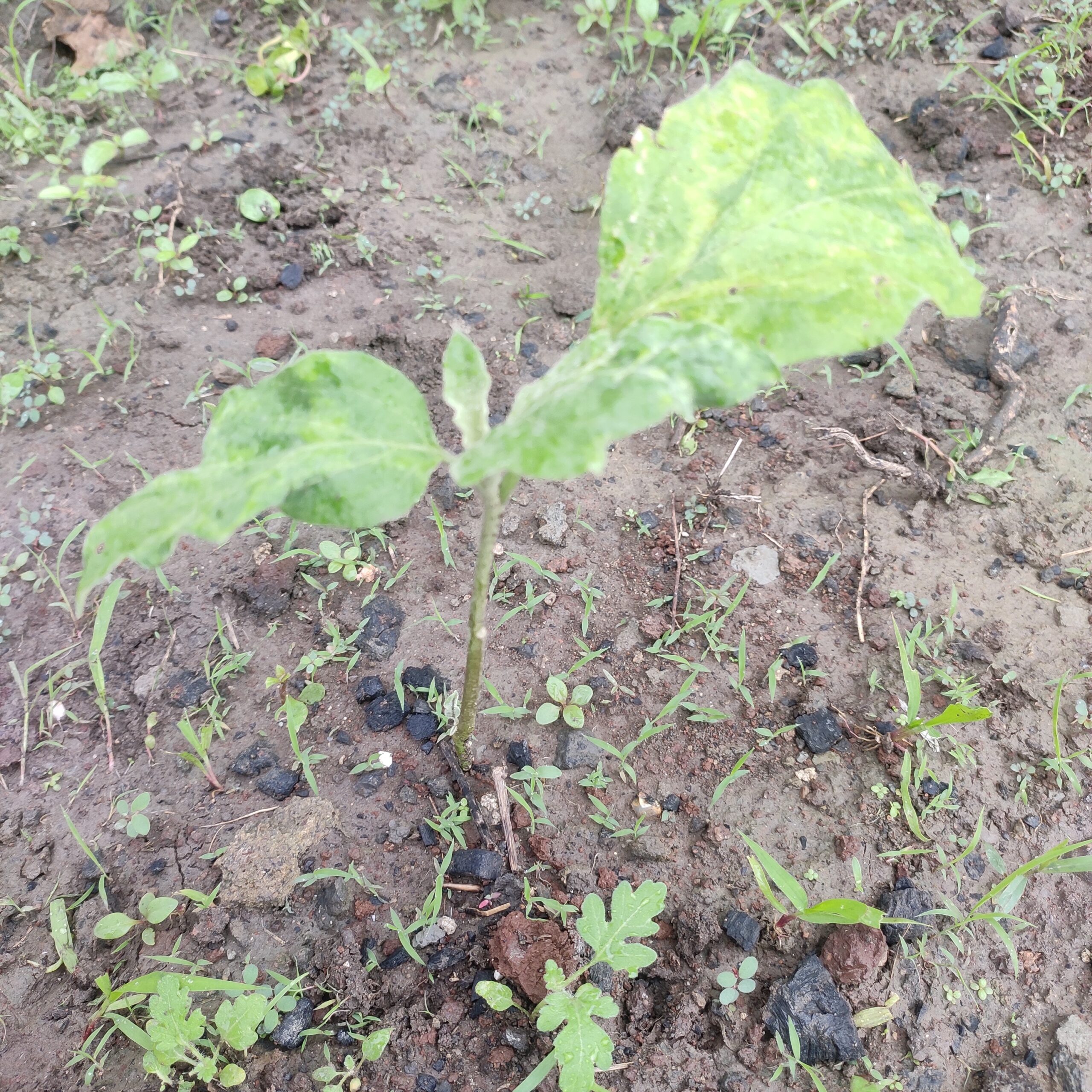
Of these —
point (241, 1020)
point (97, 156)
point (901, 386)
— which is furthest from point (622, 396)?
point (97, 156)

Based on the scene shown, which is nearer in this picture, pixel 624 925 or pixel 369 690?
pixel 624 925

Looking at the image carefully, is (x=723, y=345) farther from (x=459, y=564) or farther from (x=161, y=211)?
(x=161, y=211)

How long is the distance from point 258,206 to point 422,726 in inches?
82.5

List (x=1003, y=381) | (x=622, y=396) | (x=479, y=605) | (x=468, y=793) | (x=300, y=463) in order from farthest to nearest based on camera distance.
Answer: (x=1003, y=381) < (x=468, y=793) < (x=479, y=605) < (x=300, y=463) < (x=622, y=396)

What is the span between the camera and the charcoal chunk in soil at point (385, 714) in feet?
6.46

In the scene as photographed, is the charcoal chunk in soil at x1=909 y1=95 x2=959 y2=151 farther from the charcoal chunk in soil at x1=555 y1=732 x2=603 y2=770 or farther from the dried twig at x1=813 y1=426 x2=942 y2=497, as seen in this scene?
the charcoal chunk in soil at x1=555 y1=732 x2=603 y2=770

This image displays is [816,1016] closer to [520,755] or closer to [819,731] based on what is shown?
[819,731]

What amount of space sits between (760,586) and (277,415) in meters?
1.43

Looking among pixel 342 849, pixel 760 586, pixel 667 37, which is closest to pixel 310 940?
pixel 342 849

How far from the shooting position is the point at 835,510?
2.28 metres

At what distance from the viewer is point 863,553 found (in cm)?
220

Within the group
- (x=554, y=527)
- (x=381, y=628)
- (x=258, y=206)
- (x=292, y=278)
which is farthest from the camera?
(x=258, y=206)

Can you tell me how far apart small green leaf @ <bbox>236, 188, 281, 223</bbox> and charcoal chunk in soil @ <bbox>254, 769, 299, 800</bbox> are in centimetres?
206

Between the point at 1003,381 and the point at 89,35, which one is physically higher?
the point at 89,35
